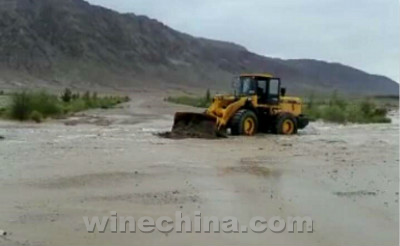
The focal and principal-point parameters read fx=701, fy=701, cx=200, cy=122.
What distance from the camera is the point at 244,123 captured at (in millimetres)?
25797

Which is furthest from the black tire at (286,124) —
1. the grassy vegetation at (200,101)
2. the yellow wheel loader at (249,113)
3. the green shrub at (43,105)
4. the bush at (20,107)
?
the grassy vegetation at (200,101)

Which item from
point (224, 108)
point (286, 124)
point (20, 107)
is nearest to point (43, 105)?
point (20, 107)

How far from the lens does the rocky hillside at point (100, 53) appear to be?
128625 mm

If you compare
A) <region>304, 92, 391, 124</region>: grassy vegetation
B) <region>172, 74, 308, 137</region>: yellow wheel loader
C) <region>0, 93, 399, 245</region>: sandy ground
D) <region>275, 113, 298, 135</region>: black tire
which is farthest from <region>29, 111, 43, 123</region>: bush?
<region>304, 92, 391, 124</region>: grassy vegetation

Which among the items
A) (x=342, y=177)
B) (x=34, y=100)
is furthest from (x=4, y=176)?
(x=34, y=100)

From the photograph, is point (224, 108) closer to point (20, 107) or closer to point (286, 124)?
point (286, 124)

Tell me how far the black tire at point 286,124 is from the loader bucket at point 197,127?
11.4ft

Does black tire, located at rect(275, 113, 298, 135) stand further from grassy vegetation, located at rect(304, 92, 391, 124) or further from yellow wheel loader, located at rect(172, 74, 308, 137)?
grassy vegetation, located at rect(304, 92, 391, 124)

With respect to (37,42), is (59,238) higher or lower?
lower

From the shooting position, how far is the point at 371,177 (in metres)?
14.1

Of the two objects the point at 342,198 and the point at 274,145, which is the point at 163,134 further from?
the point at 342,198

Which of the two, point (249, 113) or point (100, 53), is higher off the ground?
point (100, 53)

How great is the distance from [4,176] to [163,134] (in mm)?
12103

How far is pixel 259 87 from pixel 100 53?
119 m
